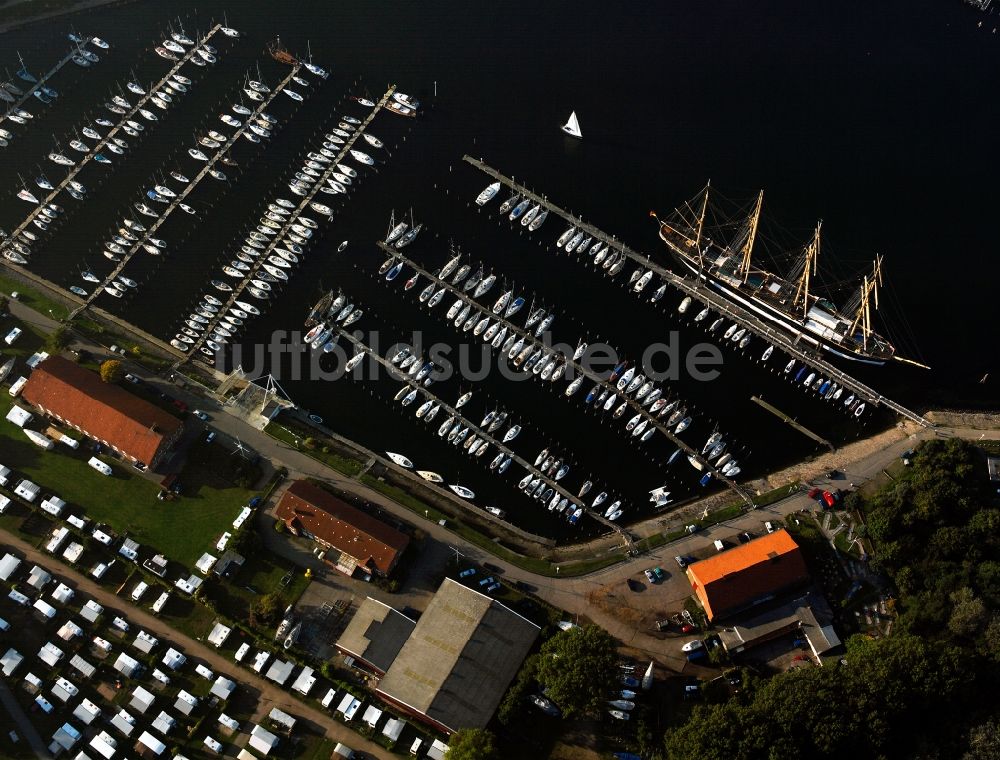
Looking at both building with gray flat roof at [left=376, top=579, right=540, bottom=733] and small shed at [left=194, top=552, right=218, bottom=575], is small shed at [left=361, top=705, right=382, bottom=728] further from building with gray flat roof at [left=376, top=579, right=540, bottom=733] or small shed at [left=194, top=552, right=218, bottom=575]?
small shed at [left=194, top=552, right=218, bottom=575]

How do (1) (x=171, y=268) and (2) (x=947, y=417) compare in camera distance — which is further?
(1) (x=171, y=268)

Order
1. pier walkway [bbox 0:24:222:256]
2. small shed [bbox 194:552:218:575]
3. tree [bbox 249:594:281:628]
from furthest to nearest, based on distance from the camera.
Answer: pier walkway [bbox 0:24:222:256], small shed [bbox 194:552:218:575], tree [bbox 249:594:281:628]

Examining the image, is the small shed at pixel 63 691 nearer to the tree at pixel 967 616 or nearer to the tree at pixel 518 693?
the tree at pixel 518 693

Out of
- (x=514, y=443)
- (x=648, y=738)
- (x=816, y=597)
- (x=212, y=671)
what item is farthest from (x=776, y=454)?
(x=212, y=671)

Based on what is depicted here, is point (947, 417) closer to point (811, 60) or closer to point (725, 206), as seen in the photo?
point (725, 206)

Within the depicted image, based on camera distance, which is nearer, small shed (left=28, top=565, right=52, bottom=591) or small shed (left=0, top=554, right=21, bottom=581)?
small shed (left=28, top=565, right=52, bottom=591)

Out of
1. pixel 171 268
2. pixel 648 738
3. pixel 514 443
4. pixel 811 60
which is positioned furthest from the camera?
pixel 811 60

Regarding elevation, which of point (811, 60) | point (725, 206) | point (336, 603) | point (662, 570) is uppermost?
point (811, 60)

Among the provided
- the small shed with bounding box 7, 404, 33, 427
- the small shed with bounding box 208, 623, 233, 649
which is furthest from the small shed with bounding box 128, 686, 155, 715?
the small shed with bounding box 7, 404, 33, 427
